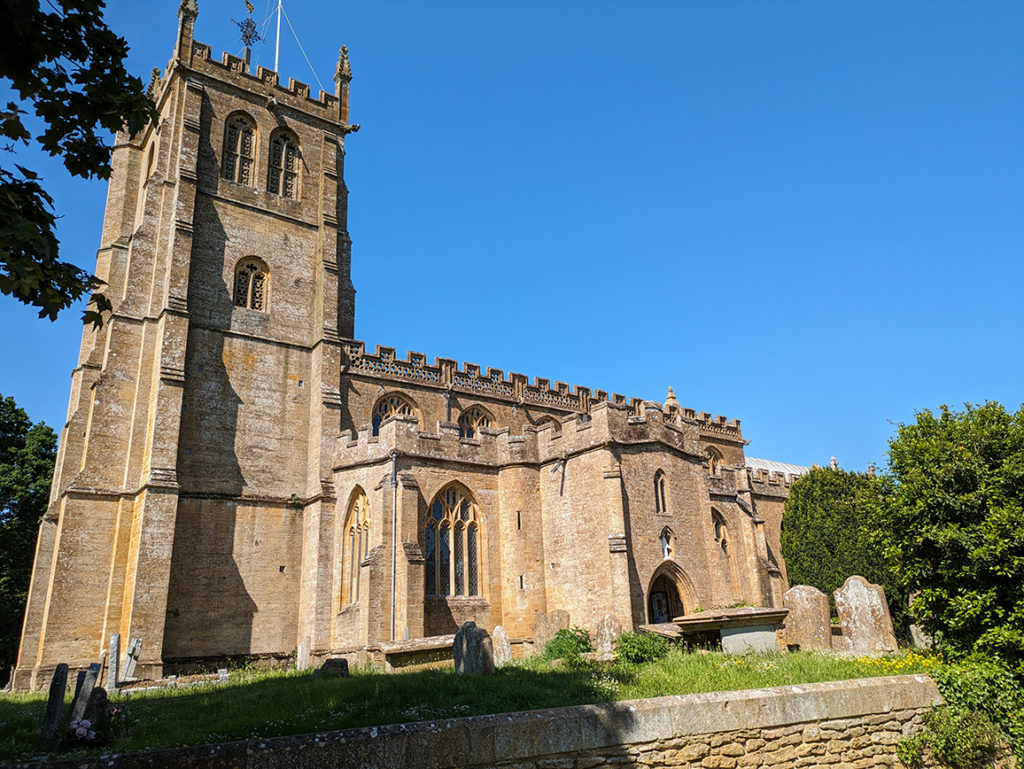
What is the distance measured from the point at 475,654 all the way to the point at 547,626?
27.1 feet

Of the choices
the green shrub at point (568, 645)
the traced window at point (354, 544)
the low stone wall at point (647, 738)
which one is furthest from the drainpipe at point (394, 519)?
the low stone wall at point (647, 738)

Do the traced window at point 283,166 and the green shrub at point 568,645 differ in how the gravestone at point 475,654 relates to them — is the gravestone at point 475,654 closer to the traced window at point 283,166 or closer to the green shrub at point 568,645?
the green shrub at point 568,645

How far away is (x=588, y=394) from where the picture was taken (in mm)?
33219

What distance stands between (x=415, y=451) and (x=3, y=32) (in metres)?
17.2

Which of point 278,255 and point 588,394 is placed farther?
point 588,394

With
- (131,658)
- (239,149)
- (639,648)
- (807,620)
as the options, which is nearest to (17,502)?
(131,658)

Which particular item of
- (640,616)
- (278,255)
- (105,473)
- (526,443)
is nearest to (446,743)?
(640,616)

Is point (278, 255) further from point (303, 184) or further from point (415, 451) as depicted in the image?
point (415, 451)

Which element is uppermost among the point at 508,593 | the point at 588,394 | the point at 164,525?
the point at 588,394

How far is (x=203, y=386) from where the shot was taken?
24.5m

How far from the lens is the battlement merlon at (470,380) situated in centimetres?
2722

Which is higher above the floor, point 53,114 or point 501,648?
point 53,114

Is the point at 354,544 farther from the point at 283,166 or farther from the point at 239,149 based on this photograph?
the point at 239,149

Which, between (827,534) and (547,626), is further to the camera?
(827,534)
